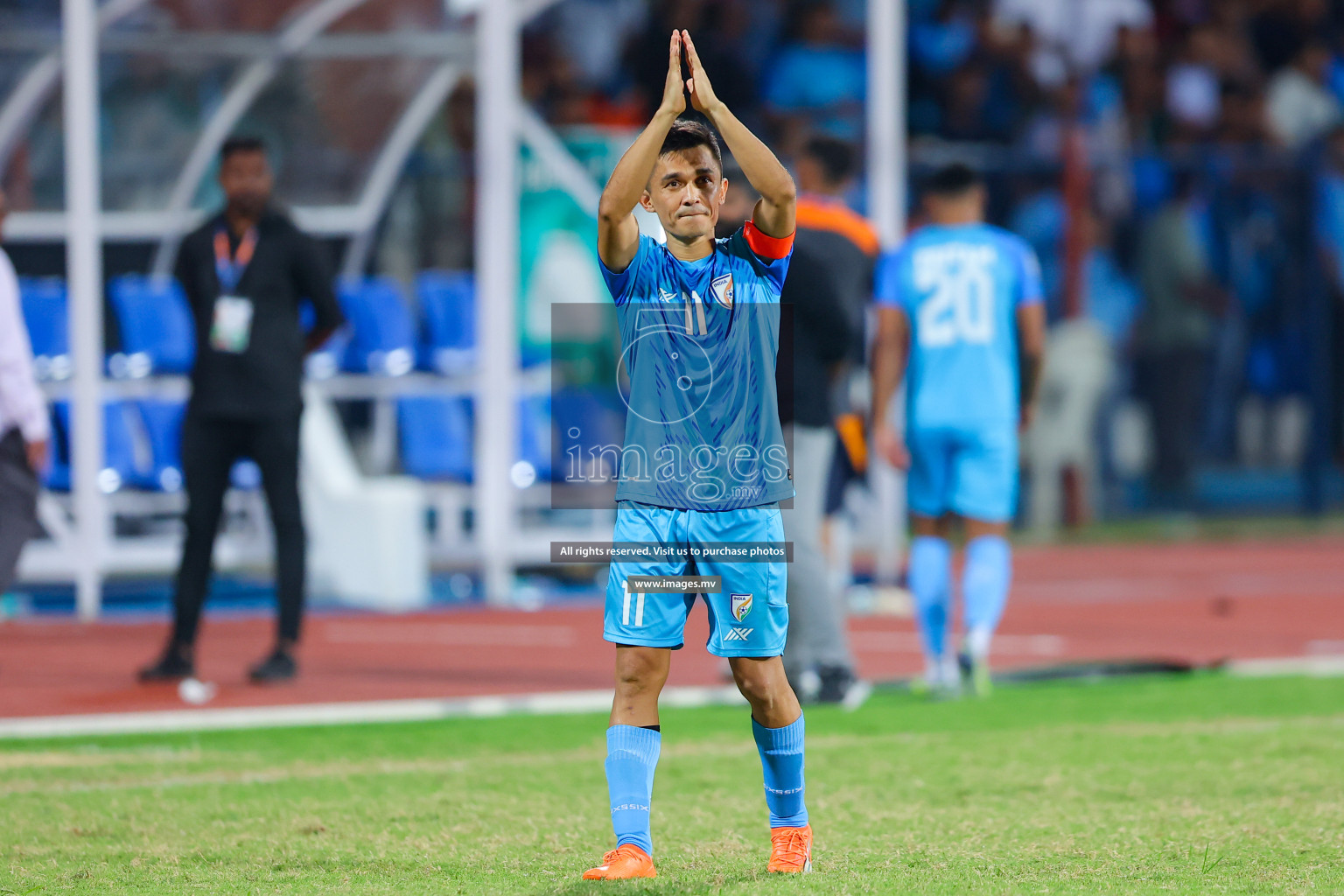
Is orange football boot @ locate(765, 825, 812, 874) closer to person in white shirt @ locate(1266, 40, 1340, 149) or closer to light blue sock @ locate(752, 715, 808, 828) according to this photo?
light blue sock @ locate(752, 715, 808, 828)

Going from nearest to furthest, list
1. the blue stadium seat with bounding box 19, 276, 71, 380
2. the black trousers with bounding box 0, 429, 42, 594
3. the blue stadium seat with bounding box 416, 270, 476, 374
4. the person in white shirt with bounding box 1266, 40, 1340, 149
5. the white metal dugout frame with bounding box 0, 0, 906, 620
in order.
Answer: the black trousers with bounding box 0, 429, 42, 594
the white metal dugout frame with bounding box 0, 0, 906, 620
the blue stadium seat with bounding box 19, 276, 71, 380
the blue stadium seat with bounding box 416, 270, 476, 374
the person in white shirt with bounding box 1266, 40, 1340, 149

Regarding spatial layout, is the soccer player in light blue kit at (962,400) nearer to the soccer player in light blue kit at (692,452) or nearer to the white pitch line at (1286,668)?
the white pitch line at (1286,668)

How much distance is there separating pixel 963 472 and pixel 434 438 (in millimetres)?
5089

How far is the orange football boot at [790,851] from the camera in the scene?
512 centimetres

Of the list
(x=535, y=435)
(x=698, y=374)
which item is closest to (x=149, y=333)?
(x=535, y=435)

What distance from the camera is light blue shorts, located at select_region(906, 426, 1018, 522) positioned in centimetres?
873

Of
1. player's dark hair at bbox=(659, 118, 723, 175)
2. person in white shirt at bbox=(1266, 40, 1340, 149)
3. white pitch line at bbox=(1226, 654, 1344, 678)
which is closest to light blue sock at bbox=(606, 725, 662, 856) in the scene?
player's dark hair at bbox=(659, 118, 723, 175)

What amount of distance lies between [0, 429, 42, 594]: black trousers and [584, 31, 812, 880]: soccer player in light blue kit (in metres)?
3.72

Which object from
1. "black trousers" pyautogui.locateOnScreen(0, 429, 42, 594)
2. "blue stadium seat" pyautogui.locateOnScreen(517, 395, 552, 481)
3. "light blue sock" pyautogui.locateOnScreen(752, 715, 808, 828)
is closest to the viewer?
"light blue sock" pyautogui.locateOnScreen(752, 715, 808, 828)

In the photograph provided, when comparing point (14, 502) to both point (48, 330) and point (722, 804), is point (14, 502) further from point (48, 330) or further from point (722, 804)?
point (48, 330)

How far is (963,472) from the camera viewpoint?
344 inches

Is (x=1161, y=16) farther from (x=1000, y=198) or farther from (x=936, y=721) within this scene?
(x=936, y=721)

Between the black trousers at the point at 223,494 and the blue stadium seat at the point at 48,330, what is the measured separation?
11.1 feet

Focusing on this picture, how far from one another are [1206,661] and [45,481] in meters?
6.66
